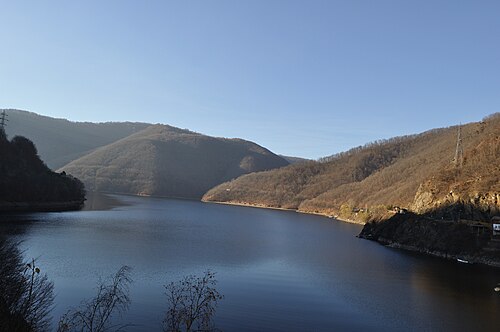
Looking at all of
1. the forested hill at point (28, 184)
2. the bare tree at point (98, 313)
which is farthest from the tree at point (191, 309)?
the forested hill at point (28, 184)

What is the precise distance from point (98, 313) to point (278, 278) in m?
24.0

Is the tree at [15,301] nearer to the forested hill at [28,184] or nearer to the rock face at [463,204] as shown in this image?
the rock face at [463,204]

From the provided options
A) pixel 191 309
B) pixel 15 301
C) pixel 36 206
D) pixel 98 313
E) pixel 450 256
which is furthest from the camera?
pixel 36 206

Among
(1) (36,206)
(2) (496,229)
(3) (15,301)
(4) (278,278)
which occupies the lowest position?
(4) (278,278)

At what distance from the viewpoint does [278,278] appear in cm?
4834

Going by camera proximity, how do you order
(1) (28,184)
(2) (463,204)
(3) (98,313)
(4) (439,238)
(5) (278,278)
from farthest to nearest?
1. (1) (28,184)
2. (2) (463,204)
3. (4) (439,238)
4. (5) (278,278)
5. (3) (98,313)

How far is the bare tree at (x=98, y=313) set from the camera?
1575 cm

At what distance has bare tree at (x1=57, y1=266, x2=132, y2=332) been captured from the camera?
15.7 m

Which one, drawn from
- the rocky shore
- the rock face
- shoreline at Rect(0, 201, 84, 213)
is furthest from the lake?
shoreline at Rect(0, 201, 84, 213)

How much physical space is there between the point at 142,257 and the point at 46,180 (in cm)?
8857

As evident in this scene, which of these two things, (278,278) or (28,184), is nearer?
(278,278)

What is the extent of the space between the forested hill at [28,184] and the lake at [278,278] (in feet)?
106

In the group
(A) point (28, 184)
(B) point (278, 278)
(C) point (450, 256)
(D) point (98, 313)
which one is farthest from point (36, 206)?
(C) point (450, 256)

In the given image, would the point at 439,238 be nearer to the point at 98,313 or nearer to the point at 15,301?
the point at 98,313
